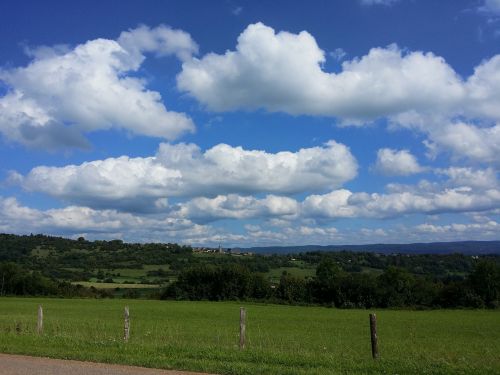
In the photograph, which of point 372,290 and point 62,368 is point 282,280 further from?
point 62,368

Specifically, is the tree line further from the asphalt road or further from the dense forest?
the asphalt road

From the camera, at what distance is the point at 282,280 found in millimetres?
87188

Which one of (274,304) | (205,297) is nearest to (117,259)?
(205,297)

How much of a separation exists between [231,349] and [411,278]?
70443mm

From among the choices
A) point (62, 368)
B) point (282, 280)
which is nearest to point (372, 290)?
point (282, 280)

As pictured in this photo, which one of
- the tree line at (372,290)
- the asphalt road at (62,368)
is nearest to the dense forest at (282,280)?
the tree line at (372,290)

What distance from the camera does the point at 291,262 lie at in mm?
149125

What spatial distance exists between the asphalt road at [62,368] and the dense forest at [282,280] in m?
70.0

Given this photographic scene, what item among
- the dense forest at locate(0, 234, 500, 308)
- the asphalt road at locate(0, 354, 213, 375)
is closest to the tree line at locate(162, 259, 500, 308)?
the dense forest at locate(0, 234, 500, 308)

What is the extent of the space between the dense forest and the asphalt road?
6996 centimetres

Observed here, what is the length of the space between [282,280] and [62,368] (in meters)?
75.8

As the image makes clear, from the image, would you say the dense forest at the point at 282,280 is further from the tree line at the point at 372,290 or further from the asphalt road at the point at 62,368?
the asphalt road at the point at 62,368

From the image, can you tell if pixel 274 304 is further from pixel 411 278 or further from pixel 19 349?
pixel 19 349

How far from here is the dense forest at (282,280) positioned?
7944 cm
